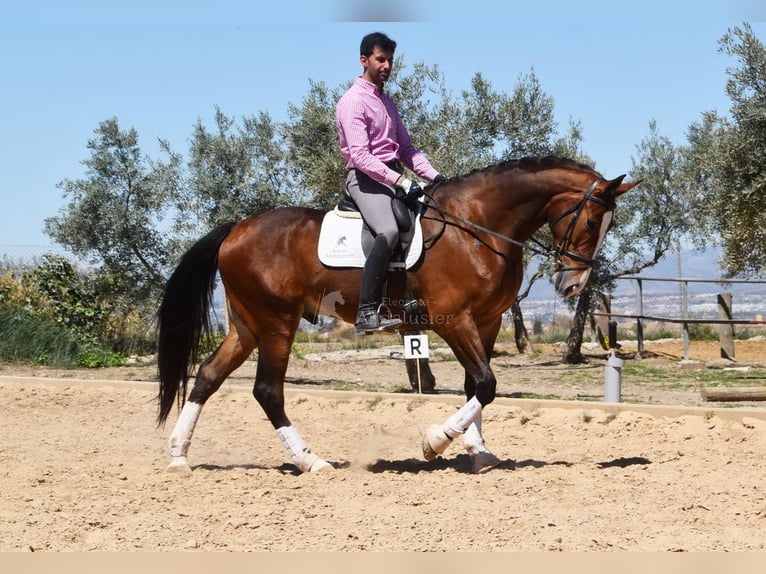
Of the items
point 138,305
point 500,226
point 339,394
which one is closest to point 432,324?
point 500,226

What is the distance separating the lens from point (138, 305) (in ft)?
54.6

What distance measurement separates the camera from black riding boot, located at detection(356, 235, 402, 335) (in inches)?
259

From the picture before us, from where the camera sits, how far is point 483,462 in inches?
265

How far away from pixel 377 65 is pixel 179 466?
3.28 metres

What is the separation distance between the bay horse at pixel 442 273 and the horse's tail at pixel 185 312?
11 mm

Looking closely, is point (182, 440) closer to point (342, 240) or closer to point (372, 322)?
point (372, 322)

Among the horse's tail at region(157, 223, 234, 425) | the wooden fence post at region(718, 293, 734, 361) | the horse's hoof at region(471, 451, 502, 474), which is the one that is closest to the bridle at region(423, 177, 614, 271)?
the horse's hoof at region(471, 451, 502, 474)

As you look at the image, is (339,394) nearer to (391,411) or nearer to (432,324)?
(391,411)

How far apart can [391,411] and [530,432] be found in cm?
160

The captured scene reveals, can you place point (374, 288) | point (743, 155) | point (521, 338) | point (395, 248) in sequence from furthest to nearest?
point (521, 338)
point (743, 155)
point (395, 248)
point (374, 288)

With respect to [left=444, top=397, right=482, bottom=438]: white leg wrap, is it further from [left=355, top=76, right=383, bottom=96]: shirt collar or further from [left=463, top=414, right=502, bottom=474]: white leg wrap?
[left=355, top=76, right=383, bottom=96]: shirt collar

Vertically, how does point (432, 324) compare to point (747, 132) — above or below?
below

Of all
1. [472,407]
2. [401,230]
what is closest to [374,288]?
[401,230]

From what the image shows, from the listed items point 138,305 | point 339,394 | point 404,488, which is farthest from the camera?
point 138,305
